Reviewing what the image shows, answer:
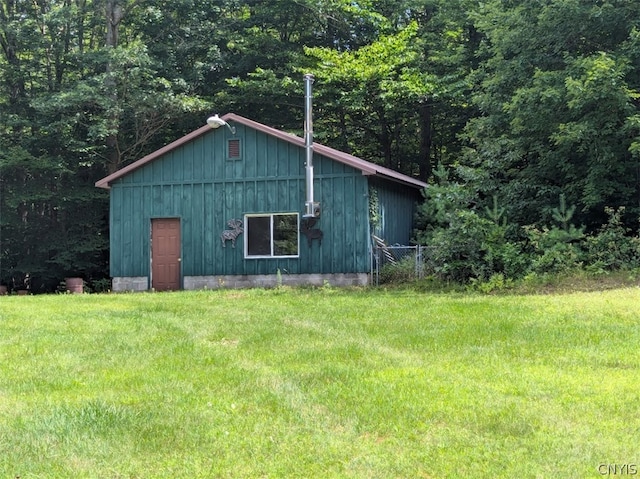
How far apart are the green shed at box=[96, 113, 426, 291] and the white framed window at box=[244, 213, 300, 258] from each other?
0.09ft

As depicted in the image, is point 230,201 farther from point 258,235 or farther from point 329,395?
point 329,395

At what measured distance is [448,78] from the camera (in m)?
22.4

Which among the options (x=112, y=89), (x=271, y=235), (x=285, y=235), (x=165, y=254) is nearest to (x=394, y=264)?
(x=285, y=235)

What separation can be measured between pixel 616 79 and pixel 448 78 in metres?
10.3

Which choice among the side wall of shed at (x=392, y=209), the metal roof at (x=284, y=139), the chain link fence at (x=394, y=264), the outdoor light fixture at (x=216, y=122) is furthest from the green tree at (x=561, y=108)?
the outdoor light fixture at (x=216, y=122)

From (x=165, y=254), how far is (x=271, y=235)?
306 cm

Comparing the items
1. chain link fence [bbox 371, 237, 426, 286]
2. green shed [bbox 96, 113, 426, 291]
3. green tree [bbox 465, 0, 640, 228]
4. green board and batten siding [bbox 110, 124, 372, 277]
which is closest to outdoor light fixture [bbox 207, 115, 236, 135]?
green shed [bbox 96, 113, 426, 291]

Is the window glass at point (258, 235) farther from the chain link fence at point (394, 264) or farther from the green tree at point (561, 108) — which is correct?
the green tree at point (561, 108)

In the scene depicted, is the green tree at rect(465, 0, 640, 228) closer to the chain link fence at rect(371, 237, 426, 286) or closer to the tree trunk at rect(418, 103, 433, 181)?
the chain link fence at rect(371, 237, 426, 286)

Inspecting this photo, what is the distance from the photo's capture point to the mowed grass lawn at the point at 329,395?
149 inches

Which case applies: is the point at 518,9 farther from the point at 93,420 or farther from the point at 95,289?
the point at 95,289

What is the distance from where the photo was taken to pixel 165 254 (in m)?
16.8

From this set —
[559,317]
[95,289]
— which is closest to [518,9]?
[559,317]

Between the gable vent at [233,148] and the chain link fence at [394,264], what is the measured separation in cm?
430
